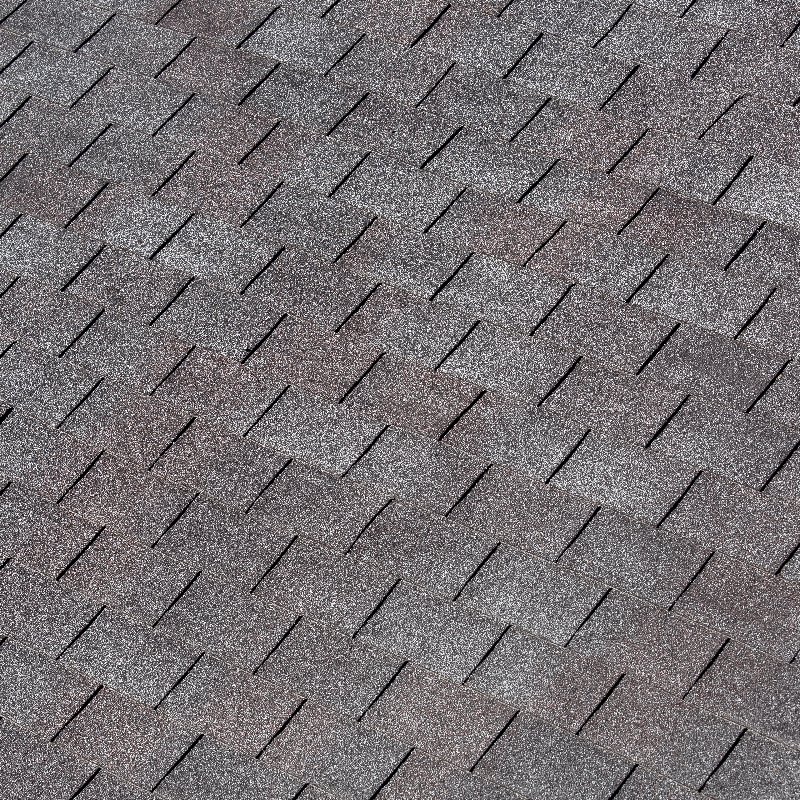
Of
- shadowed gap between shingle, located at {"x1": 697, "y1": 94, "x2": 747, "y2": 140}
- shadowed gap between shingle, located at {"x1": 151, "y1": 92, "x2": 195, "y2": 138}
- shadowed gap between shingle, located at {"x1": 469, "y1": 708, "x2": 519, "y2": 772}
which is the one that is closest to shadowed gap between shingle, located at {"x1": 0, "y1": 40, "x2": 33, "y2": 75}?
shadowed gap between shingle, located at {"x1": 151, "y1": 92, "x2": 195, "y2": 138}

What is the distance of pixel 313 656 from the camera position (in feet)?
22.2

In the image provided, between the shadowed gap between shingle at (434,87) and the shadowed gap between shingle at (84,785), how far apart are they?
12.6ft

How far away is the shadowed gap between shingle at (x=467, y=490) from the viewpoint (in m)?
7.03

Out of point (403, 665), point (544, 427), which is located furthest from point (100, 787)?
point (544, 427)

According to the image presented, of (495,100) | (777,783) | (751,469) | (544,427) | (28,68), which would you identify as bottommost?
(777,783)

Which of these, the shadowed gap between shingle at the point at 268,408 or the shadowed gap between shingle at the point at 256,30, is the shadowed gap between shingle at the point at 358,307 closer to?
the shadowed gap between shingle at the point at 268,408

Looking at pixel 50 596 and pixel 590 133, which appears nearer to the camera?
pixel 50 596

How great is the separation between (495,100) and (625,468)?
2282 mm

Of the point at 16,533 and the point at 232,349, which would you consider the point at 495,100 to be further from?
the point at 16,533

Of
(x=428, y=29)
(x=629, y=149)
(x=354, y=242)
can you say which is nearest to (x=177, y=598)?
(x=354, y=242)

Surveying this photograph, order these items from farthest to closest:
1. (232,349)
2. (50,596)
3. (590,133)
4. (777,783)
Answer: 1. (590,133)
2. (232,349)
3. (50,596)
4. (777,783)

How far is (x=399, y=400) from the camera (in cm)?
731

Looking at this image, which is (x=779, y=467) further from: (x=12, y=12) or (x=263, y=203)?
(x=12, y=12)

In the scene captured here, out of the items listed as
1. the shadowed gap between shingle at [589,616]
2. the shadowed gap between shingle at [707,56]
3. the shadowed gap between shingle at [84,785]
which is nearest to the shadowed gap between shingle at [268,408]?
the shadowed gap between shingle at [84,785]
